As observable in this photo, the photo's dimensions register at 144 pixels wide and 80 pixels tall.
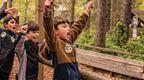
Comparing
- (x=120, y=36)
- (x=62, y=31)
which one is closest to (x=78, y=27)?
(x=62, y=31)

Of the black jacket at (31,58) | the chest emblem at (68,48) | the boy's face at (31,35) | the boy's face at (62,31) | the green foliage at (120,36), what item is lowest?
the green foliage at (120,36)

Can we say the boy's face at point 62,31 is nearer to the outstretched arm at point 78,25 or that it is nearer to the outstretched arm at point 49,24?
the outstretched arm at point 49,24

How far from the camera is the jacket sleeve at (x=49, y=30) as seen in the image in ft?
13.4

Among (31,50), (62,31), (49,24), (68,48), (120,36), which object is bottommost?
(120,36)

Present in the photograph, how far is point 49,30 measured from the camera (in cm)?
414

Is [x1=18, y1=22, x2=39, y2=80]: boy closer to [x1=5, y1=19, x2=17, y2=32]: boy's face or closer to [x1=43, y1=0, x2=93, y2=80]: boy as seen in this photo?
[x1=5, y1=19, x2=17, y2=32]: boy's face

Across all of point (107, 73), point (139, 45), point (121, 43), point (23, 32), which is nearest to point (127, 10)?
point (121, 43)

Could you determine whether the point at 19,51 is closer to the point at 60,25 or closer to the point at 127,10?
the point at 60,25

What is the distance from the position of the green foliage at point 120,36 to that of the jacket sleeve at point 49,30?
14.9m

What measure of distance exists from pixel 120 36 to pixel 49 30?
1545 cm

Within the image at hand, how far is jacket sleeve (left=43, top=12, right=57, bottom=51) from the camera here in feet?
13.4

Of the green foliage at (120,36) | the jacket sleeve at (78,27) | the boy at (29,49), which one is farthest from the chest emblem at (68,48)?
the green foliage at (120,36)

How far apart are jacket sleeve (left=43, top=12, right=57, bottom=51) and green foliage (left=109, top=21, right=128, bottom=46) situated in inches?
585

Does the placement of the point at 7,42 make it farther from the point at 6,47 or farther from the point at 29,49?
the point at 29,49
